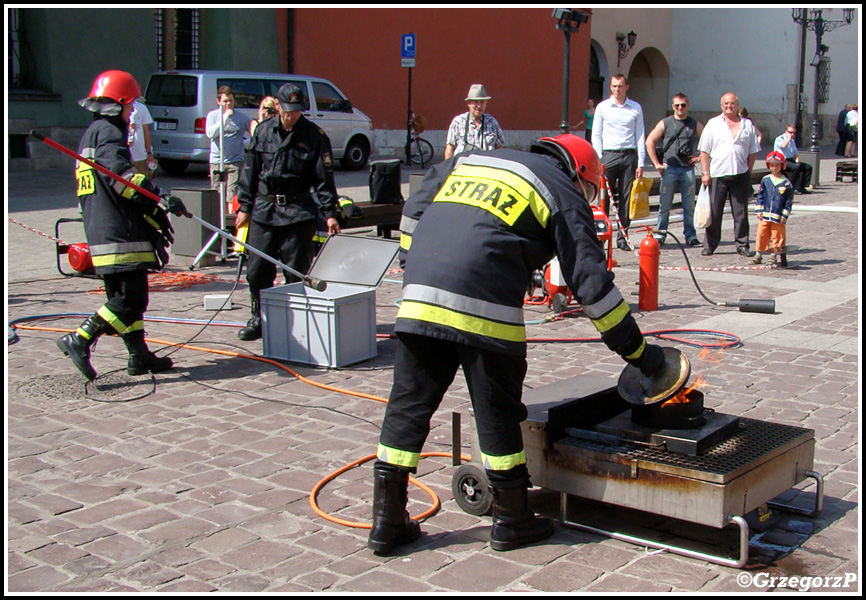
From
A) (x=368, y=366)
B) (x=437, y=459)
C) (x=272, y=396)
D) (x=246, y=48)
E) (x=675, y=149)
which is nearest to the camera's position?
(x=437, y=459)

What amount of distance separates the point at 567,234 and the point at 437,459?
69.4 inches

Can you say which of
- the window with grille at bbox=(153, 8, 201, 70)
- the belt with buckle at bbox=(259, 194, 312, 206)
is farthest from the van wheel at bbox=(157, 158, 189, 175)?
the belt with buckle at bbox=(259, 194, 312, 206)

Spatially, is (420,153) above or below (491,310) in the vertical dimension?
above

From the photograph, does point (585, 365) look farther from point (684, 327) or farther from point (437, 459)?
point (437, 459)

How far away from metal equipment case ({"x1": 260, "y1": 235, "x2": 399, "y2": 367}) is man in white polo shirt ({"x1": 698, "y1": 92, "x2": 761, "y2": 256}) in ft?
19.1

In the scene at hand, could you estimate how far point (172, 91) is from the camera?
18.8m

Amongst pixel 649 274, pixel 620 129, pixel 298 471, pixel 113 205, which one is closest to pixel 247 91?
pixel 620 129

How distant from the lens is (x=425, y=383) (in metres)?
3.75

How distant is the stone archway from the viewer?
36.5 m

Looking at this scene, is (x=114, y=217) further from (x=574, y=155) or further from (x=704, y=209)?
(x=704, y=209)

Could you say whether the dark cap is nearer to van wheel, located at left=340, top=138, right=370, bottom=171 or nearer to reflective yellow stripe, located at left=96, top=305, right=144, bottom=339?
reflective yellow stripe, located at left=96, top=305, right=144, bottom=339

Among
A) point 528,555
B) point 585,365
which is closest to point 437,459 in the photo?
point 528,555

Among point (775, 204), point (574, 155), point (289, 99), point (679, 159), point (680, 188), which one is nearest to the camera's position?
point (574, 155)

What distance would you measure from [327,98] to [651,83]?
19.4 m
